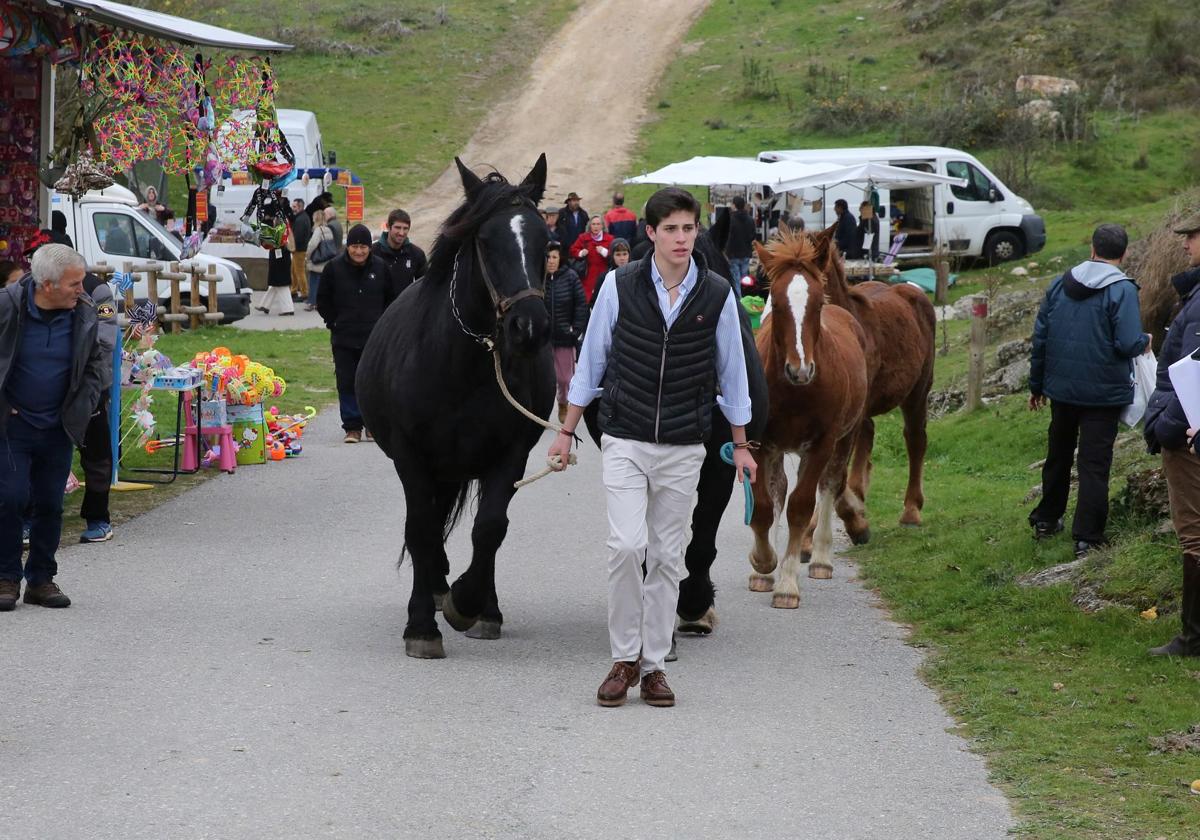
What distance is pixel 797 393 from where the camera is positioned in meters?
9.33

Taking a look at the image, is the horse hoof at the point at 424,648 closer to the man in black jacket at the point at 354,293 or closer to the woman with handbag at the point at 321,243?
the man in black jacket at the point at 354,293

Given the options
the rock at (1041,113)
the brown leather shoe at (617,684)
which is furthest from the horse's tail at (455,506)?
the rock at (1041,113)

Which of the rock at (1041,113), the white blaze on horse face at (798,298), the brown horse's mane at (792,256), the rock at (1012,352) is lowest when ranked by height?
the rock at (1012,352)

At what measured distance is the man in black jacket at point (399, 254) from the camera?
15055 mm

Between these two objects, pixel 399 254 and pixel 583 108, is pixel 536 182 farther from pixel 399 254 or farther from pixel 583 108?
pixel 583 108

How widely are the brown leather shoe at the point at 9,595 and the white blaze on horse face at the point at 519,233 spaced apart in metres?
A: 3.54

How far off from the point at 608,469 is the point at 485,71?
4906 centimetres

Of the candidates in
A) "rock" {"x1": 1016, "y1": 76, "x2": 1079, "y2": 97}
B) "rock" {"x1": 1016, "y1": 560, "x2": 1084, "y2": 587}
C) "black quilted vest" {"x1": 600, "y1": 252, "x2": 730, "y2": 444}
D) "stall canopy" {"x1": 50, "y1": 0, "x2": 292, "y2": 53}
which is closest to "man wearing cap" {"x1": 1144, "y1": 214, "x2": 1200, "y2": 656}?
"rock" {"x1": 1016, "y1": 560, "x2": 1084, "y2": 587}

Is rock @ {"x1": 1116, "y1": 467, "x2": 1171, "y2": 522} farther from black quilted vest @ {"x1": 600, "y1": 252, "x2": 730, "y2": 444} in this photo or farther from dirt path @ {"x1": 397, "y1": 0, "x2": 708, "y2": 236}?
dirt path @ {"x1": 397, "y1": 0, "x2": 708, "y2": 236}

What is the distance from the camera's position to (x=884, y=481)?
14.6 meters

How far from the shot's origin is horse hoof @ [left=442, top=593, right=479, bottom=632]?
26.5 ft

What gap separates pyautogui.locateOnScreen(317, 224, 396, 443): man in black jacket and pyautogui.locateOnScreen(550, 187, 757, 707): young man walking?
8.19 m

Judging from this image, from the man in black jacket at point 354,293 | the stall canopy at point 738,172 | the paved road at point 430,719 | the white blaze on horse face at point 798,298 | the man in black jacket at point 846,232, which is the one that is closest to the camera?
the paved road at point 430,719

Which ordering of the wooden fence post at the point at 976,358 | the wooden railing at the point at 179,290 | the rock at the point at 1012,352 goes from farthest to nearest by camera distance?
the wooden railing at the point at 179,290
the rock at the point at 1012,352
the wooden fence post at the point at 976,358
